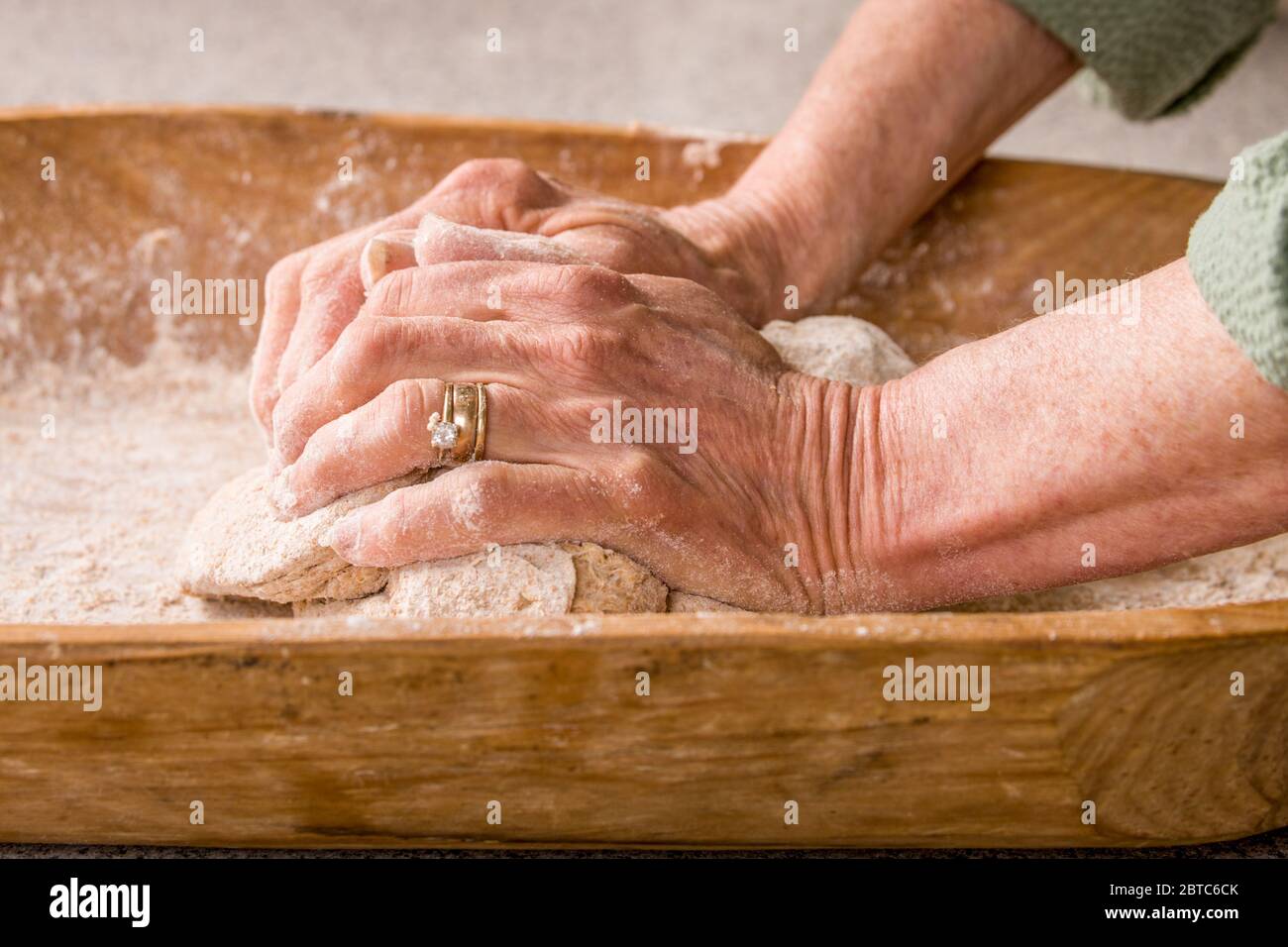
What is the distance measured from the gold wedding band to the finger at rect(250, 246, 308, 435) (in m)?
0.20

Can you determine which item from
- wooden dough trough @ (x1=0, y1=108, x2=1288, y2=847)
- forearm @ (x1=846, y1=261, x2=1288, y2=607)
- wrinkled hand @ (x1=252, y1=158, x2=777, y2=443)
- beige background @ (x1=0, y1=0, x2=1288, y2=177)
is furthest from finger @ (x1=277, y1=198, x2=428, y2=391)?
beige background @ (x1=0, y1=0, x2=1288, y2=177)

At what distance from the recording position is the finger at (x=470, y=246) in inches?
36.2

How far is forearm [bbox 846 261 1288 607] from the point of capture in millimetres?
766

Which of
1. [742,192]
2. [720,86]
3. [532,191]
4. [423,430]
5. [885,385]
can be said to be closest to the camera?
[423,430]

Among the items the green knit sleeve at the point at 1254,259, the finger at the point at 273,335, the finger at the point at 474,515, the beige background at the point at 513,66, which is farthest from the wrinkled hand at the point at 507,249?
the beige background at the point at 513,66

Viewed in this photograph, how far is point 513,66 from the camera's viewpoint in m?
2.65

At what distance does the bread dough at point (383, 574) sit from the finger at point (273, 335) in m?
0.05

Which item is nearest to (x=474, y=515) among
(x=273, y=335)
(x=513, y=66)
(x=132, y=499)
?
(x=273, y=335)

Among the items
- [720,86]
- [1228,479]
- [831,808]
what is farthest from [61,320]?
[720,86]

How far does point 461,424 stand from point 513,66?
6.55 feet

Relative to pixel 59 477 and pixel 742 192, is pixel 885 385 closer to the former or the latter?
pixel 742 192

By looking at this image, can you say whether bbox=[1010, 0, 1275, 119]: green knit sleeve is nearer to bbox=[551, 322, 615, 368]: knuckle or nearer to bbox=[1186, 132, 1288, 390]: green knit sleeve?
bbox=[1186, 132, 1288, 390]: green knit sleeve

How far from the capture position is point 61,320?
1289 millimetres

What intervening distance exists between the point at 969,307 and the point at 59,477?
0.86 metres
